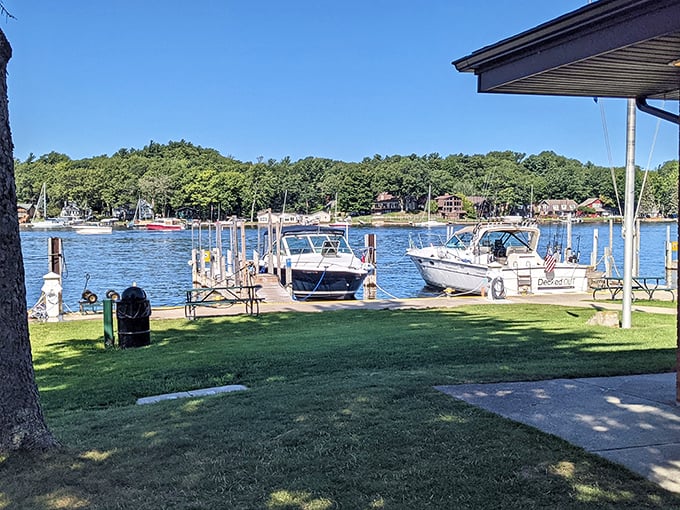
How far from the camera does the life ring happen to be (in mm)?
21094

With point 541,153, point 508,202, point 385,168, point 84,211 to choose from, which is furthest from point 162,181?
point 541,153

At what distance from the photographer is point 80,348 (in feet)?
41.5

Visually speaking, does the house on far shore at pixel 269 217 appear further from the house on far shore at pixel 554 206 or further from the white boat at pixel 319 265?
the house on far shore at pixel 554 206

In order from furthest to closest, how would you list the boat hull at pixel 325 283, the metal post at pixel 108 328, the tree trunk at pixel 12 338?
1. the boat hull at pixel 325 283
2. the metal post at pixel 108 328
3. the tree trunk at pixel 12 338

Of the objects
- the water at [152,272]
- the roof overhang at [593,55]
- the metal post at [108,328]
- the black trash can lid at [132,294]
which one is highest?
the roof overhang at [593,55]

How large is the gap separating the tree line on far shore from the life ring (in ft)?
360

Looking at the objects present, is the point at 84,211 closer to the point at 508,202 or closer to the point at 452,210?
the point at 452,210

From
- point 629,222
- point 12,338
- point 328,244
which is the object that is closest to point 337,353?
point 12,338

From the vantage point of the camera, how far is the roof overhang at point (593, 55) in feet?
16.7

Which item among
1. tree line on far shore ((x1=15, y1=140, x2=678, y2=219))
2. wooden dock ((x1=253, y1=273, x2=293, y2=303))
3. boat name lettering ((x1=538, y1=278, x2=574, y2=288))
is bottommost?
wooden dock ((x1=253, y1=273, x2=293, y2=303))

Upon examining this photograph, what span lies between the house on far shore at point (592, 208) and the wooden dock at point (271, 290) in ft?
398

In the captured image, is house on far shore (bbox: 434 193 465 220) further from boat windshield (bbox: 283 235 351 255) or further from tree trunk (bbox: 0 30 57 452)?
tree trunk (bbox: 0 30 57 452)

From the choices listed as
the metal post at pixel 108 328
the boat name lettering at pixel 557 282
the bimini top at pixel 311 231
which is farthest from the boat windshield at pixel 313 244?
the metal post at pixel 108 328

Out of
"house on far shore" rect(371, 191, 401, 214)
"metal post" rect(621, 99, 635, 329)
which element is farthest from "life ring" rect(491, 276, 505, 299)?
"house on far shore" rect(371, 191, 401, 214)
